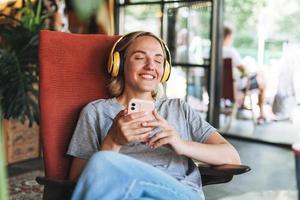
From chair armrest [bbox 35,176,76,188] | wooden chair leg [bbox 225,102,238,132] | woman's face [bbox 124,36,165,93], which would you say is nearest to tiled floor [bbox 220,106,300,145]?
wooden chair leg [bbox 225,102,238,132]

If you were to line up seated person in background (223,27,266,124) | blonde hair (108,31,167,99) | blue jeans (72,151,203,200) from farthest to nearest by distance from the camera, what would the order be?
seated person in background (223,27,266,124)
blonde hair (108,31,167,99)
blue jeans (72,151,203,200)

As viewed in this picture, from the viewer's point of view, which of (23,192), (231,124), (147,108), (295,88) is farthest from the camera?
(231,124)

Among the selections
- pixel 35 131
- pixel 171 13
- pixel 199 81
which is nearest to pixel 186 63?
pixel 199 81

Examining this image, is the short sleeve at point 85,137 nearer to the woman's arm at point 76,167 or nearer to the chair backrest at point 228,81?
the woman's arm at point 76,167

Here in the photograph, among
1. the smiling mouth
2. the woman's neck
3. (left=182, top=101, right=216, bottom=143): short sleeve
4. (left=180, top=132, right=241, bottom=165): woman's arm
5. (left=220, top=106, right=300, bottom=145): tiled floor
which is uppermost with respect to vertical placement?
the smiling mouth

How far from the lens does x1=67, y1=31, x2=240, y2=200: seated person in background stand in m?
1.42

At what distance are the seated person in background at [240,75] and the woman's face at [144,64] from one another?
11.4ft

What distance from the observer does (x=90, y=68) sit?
186cm

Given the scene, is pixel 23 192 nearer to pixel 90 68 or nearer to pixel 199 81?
pixel 90 68

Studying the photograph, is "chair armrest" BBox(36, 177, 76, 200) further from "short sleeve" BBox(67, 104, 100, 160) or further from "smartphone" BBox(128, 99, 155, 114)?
"smartphone" BBox(128, 99, 155, 114)

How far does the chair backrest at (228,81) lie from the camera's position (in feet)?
16.8

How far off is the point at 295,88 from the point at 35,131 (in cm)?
274

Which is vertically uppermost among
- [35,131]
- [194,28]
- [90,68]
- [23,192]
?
[194,28]

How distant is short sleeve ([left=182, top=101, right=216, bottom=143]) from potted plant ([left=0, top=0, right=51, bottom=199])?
1.67 metres
